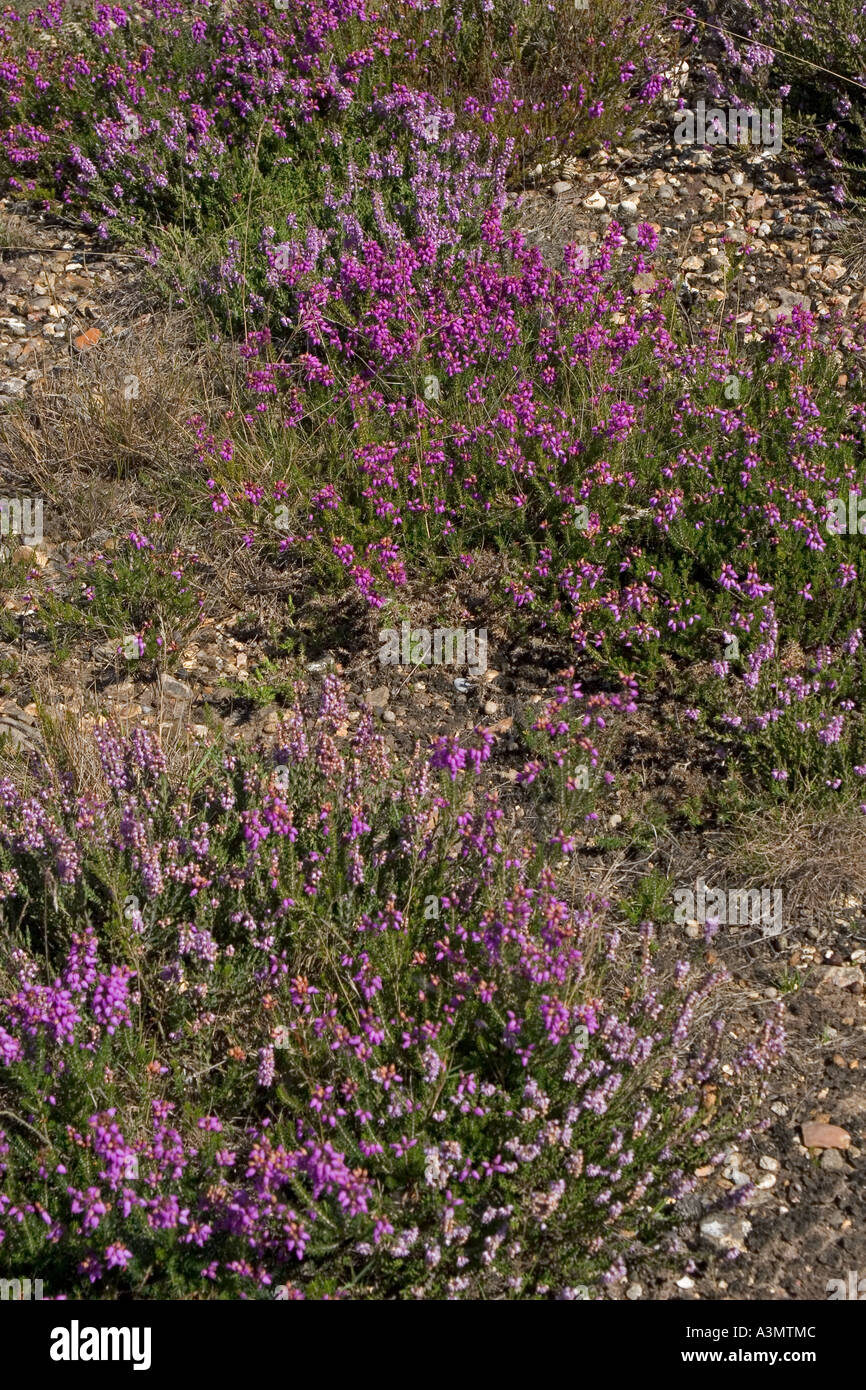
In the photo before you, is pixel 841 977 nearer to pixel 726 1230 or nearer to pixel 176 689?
pixel 726 1230

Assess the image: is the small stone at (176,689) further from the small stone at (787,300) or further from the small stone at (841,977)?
the small stone at (787,300)

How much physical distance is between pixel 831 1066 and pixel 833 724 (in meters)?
1.20

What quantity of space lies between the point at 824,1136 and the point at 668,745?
162cm

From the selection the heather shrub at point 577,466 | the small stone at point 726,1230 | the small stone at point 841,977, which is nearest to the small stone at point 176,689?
the heather shrub at point 577,466

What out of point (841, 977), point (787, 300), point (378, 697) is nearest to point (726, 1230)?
point (841, 977)

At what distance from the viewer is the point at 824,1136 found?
12.0ft

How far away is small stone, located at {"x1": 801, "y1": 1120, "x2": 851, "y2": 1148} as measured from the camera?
3.64m

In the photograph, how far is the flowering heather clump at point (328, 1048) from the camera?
10.7 feet

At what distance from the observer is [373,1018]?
3.57 meters

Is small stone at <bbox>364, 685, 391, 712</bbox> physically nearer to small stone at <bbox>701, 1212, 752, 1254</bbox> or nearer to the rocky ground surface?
the rocky ground surface

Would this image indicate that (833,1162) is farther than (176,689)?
No

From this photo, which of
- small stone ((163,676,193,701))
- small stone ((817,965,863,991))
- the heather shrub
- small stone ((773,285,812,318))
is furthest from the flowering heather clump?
small stone ((773,285,812,318))

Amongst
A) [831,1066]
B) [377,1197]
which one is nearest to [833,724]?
[831,1066]
